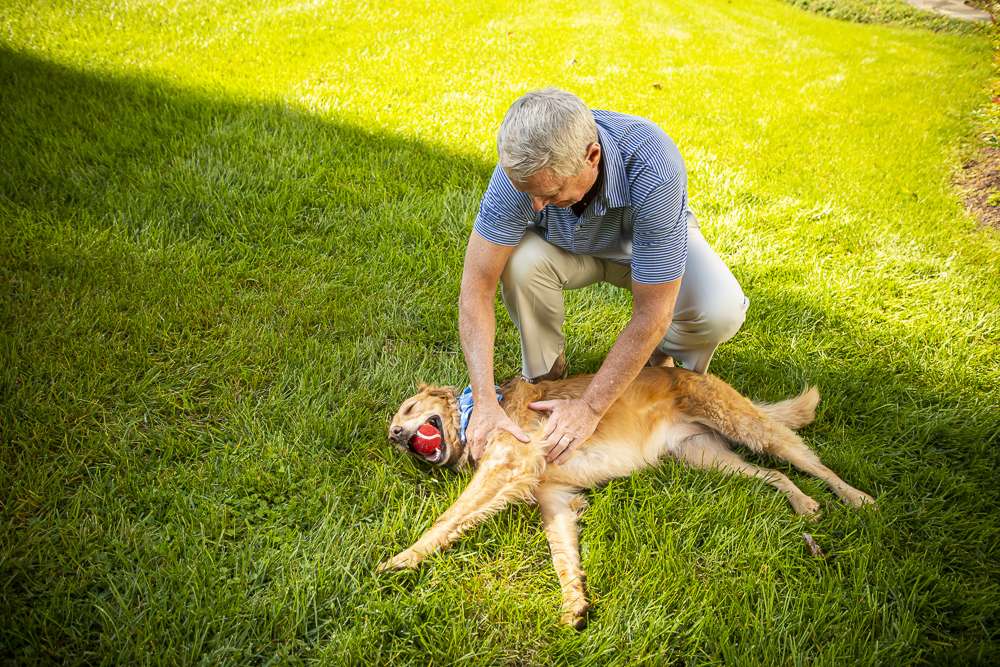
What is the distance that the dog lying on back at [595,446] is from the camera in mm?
2424

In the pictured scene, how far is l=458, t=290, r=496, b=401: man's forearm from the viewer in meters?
2.64

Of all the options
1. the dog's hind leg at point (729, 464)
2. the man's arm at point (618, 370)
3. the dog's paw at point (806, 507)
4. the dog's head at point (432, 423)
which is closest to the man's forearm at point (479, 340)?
the dog's head at point (432, 423)

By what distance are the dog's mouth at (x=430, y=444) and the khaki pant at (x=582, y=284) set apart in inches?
26.8

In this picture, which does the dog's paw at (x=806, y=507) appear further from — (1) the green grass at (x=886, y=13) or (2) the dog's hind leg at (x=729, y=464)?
(1) the green grass at (x=886, y=13)

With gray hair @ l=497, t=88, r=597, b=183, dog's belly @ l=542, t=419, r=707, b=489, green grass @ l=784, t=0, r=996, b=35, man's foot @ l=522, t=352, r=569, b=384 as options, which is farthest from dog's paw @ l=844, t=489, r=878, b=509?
green grass @ l=784, t=0, r=996, b=35

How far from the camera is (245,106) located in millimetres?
5418

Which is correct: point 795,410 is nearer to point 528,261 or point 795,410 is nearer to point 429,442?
point 528,261

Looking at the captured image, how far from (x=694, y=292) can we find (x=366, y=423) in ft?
5.52

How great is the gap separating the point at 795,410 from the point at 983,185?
4.43 meters

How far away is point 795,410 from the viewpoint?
3.08 metres

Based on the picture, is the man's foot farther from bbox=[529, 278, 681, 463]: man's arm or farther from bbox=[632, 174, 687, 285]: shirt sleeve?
bbox=[632, 174, 687, 285]: shirt sleeve

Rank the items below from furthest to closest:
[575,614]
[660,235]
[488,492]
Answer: [488,492] → [660,235] → [575,614]

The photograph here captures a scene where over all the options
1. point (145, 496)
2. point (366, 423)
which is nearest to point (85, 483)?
point (145, 496)

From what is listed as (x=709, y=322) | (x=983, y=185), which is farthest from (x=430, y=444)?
(x=983, y=185)
